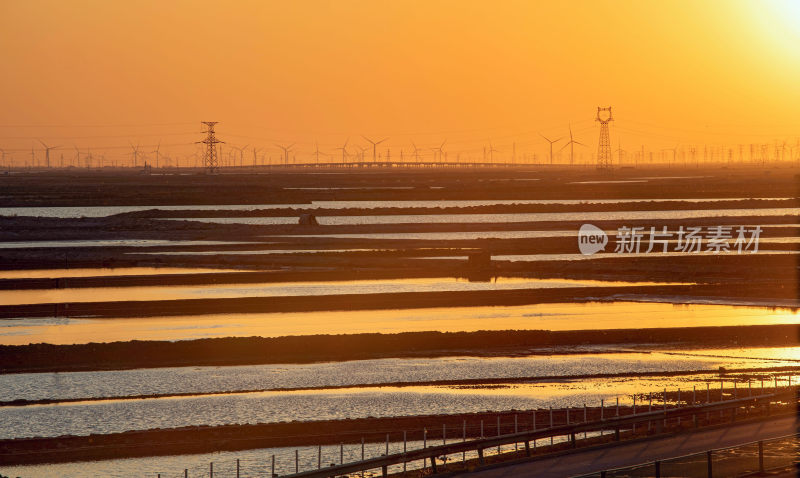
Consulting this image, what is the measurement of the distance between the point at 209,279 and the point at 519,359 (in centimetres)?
2503

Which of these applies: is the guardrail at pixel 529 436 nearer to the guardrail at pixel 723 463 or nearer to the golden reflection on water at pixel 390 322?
the guardrail at pixel 723 463

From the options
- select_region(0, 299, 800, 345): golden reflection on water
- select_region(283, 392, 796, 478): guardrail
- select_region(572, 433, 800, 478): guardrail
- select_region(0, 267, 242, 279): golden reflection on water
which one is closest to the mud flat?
select_region(0, 299, 800, 345): golden reflection on water

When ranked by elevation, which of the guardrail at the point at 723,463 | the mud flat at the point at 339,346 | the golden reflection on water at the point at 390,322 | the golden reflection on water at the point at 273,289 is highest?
the golden reflection on water at the point at 273,289

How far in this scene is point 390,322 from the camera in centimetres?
4309

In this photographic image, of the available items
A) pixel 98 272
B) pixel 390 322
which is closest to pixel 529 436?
pixel 390 322

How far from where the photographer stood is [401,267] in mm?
62500

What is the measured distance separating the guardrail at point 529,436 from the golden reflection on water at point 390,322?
16398 mm

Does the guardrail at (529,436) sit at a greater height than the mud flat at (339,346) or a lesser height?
lesser

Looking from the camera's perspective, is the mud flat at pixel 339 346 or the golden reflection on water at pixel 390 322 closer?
the mud flat at pixel 339 346

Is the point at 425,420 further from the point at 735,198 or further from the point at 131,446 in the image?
the point at 735,198

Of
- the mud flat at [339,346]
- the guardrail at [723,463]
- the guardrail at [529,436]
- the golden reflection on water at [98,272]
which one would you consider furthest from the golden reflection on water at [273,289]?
the guardrail at [723,463]

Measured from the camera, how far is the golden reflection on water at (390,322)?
1570 inches

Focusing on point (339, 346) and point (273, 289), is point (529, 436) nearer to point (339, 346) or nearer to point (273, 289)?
point (339, 346)

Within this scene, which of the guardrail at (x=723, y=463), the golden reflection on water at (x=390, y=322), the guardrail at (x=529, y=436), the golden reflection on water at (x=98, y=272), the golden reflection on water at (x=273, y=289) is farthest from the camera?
the golden reflection on water at (x=98, y=272)
